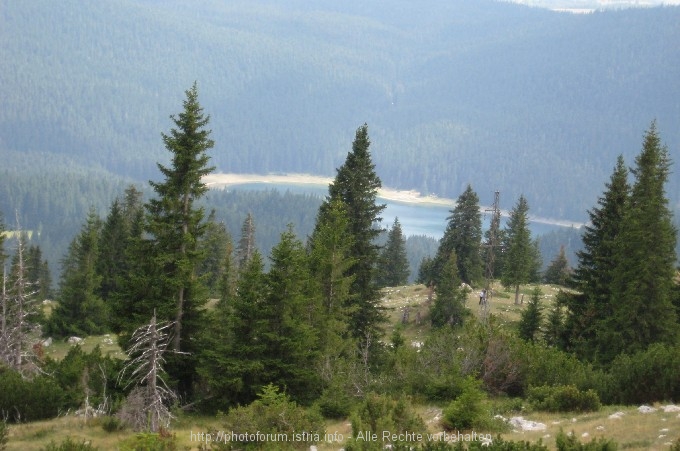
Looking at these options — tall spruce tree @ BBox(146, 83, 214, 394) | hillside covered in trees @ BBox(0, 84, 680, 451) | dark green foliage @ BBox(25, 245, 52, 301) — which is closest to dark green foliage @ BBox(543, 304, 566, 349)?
hillside covered in trees @ BBox(0, 84, 680, 451)

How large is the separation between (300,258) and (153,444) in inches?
401

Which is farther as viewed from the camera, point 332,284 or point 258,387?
point 332,284

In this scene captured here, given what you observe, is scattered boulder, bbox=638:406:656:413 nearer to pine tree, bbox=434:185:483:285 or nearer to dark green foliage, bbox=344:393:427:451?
dark green foliage, bbox=344:393:427:451

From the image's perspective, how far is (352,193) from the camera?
1319 inches

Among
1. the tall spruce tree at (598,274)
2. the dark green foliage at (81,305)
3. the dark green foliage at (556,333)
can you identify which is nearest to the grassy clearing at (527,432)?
the tall spruce tree at (598,274)

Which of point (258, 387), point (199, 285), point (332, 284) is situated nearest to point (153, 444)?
point (258, 387)

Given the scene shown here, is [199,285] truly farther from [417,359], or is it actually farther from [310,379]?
[417,359]

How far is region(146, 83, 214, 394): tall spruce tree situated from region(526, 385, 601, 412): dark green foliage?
11828mm

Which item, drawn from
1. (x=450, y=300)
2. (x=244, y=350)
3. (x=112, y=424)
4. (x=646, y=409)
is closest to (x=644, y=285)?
(x=646, y=409)

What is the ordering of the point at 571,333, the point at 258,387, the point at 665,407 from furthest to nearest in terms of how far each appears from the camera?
1. the point at 571,333
2. the point at 258,387
3. the point at 665,407

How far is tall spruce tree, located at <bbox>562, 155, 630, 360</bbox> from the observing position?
34438mm

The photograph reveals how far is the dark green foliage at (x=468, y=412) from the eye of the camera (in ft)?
59.4

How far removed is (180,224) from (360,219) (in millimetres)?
10849

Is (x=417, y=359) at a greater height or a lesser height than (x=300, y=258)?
lesser
